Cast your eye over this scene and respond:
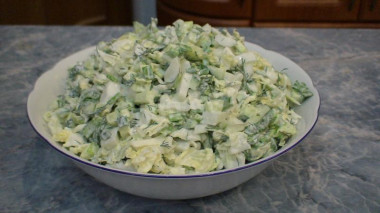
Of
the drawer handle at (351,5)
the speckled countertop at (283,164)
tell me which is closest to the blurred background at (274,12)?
the drawer handle at (351,5)

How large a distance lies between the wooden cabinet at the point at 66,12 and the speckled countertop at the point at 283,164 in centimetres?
112

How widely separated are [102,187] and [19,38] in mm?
873

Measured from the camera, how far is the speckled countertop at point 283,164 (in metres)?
0.79

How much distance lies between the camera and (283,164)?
0.89m

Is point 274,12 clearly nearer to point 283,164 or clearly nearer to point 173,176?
point 283,164

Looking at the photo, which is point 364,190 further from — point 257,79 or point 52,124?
point 52,124

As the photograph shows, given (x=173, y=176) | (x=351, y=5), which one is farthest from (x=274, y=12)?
(x=173, y=176)

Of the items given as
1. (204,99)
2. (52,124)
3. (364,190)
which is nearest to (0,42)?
(52,124)

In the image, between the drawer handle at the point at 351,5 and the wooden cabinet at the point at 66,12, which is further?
the wooden cabinet at the point at 66,12

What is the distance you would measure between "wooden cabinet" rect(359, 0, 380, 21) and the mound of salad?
138cm

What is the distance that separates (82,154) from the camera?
75 centimetres

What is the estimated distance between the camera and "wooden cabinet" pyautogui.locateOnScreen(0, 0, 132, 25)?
2.37 meters

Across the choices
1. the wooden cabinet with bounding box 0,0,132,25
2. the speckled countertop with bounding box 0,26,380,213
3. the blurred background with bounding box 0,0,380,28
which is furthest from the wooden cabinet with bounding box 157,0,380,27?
the wooden cabinet with bounding box 0,0,132,25

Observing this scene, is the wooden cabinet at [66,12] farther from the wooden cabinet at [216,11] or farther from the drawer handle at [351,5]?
the drawer handle at [351,5]
